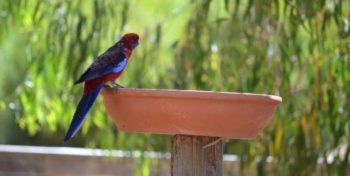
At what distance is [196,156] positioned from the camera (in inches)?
85.3

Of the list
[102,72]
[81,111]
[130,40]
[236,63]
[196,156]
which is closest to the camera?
[196,156]

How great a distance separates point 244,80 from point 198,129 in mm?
2220

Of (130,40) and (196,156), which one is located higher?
(130,40)

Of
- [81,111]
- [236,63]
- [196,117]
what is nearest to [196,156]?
[196,117]

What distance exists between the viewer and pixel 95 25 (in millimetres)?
4406

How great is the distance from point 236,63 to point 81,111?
205 centimetres

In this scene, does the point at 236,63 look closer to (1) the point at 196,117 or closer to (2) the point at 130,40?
(2) the point at 130,40

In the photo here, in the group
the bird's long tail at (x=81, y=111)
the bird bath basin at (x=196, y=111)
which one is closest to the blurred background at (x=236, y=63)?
the bird's long tail at (x=81, y=111)

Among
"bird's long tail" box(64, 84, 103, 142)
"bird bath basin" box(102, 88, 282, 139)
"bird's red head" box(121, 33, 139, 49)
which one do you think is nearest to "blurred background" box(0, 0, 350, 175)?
"bird's red head" box(121, 33, 139, 49)

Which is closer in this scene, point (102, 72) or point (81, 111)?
point (81, 111)

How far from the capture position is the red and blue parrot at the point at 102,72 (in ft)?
8.32

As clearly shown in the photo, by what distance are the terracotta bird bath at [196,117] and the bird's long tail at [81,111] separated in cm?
21

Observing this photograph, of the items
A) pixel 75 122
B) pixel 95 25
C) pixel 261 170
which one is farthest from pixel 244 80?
pixel 75 122

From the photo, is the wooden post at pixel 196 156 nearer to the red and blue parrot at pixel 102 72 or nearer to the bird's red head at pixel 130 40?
the red and blue parrot at pixel 102 72
